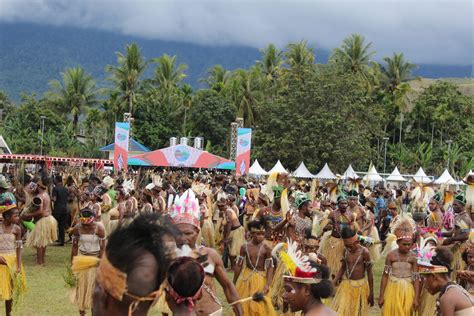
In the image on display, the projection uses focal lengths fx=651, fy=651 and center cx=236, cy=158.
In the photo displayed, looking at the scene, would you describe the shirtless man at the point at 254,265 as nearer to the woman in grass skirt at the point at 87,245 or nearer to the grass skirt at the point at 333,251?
the woman in grass skirt at the point at 87,245

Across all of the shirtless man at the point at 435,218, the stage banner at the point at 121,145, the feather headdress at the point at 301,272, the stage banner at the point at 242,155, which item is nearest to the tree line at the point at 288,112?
the stage banner at the point at 242,155

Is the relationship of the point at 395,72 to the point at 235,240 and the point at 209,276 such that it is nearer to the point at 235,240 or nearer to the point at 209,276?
the point at 235,240

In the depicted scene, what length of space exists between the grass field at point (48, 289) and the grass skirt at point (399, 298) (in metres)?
2.11

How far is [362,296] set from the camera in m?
7.72

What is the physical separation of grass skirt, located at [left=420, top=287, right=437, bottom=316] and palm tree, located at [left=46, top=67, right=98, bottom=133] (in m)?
55.1

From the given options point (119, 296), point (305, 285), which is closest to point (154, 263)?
point (119, 296)

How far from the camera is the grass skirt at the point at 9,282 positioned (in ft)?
24.4

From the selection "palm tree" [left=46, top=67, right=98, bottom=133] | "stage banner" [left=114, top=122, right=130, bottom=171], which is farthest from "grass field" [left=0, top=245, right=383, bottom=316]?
"palm tree" [left=46, top=67, right=98, bottom=133]

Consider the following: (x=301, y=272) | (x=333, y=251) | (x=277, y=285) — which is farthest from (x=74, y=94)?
(x=301, y=272)

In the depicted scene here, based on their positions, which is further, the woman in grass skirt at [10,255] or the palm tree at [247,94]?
the palm tree at [247,94]

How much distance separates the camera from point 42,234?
12.2 metres

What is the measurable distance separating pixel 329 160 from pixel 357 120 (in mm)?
3211

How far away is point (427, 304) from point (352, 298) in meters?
0.86

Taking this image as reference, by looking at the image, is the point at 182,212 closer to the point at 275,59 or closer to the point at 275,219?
the point at 275,219
